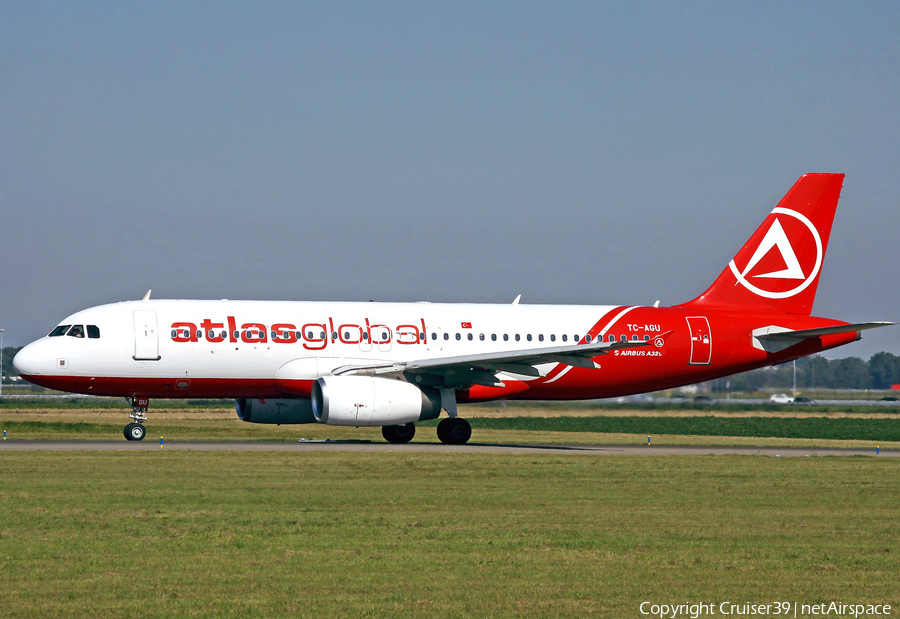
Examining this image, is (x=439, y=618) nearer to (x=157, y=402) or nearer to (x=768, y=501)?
(x=768, y=501)

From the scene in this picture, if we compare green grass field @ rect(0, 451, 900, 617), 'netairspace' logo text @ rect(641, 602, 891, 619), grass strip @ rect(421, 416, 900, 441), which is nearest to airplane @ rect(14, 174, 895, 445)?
green grass field @ rect(0, 451, 900, 617)

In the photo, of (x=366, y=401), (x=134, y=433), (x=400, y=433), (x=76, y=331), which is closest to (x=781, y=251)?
(x=400, y=433)

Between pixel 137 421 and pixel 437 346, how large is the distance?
8692 millimetres

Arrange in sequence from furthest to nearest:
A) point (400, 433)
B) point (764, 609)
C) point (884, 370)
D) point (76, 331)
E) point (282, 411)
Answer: point (884, 370) < point (400, 433) < point (282, 411) < point (76, 331) < point (764, 609)

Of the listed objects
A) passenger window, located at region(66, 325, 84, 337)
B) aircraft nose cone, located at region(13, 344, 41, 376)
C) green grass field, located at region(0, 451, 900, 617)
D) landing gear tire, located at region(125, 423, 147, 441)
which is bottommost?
green grass field, located at region(0, 451, 900, 617)

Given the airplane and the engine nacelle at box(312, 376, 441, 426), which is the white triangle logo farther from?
the engine nacelle at box(312, 376, 441, 426)

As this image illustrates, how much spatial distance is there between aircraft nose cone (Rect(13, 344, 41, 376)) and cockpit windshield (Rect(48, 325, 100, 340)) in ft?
2.47

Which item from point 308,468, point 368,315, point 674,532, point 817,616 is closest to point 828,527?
point 674,532

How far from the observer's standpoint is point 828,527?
15.9 meters

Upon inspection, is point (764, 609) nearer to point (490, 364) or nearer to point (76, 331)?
point (490, 364)

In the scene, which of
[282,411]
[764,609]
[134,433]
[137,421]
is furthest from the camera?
[282,411]

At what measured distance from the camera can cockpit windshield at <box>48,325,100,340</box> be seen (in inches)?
1252

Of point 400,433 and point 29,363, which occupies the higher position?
point 29,363

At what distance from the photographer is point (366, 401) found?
30.6 meters
